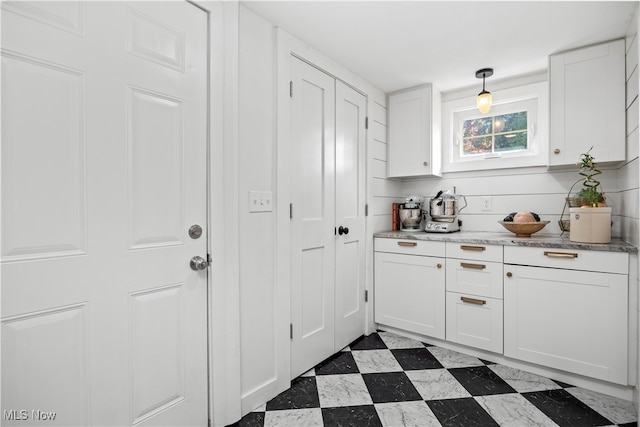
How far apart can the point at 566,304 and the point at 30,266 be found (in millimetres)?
2684

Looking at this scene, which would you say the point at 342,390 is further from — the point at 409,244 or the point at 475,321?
the point at 409,244

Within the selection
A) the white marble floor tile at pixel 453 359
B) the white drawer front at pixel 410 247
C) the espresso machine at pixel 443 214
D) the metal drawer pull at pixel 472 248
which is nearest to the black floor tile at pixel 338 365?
the white marble floor tile at pixel 453 359

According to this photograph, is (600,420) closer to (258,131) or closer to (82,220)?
(258,131)

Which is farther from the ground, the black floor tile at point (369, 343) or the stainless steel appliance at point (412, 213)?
the stainless steel appliance at point (412, 213)

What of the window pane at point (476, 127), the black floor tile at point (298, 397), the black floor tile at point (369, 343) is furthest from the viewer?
the window pane at point (476, 127)

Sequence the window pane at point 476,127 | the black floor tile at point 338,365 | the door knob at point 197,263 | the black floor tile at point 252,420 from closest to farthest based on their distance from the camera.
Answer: the door knob at point 197,263 < the black floor tile at point 252,420 < the black floor tile at point 338,365 < the window pane at point 476,127

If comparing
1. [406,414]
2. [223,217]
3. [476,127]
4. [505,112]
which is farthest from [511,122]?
[223,217]

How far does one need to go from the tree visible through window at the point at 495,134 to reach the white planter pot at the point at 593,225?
0.91 m

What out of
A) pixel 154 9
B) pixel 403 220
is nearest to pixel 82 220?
pixel 154 9

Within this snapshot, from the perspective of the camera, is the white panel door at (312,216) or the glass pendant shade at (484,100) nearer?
the white panel door at (312,216)

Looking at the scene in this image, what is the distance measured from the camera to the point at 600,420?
5.34 feet

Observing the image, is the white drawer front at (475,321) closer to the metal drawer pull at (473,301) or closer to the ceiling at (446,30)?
the metal drawer pull at (473,301)

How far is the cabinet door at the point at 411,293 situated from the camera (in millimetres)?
2459

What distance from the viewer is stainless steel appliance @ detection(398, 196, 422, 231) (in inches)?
113
